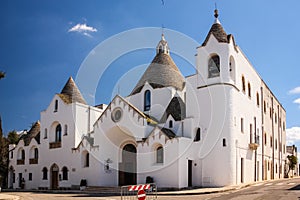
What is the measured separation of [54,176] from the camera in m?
39.4

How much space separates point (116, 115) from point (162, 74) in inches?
303

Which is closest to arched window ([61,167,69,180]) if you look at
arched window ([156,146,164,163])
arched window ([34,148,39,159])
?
arched window ([34,148,39,159])

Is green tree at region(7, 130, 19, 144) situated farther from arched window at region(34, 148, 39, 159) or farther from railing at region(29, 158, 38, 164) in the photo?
railing at region(29, 158, 38, 164)

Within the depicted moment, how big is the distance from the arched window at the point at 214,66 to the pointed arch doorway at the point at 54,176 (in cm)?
2026

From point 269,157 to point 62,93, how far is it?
1052 inches

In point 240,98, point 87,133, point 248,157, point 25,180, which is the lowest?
point 25,180

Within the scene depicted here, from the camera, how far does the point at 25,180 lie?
41812mm

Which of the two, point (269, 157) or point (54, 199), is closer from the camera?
point (54, 199)

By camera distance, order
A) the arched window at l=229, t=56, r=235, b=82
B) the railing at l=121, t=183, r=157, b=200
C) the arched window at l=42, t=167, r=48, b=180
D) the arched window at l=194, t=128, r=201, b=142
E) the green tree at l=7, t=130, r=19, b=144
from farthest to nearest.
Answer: the green tree at l=7, t=130, r=19, b=144 < the arched window at l=42, t=167, r=48, b=180 < the arched window at l=229, t=56, r=235, b=82 < the arched window at l=194, t=128, r=201, b=142 < the railing at l=121, t=183, r=157, b=200

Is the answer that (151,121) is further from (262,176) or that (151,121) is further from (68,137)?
(262,176)

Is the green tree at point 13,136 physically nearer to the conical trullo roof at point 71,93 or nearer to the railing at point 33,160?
the railing at point 33,160

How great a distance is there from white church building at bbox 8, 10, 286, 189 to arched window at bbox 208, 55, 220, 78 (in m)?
0.09

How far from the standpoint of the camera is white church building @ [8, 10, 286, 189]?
97.3 feet

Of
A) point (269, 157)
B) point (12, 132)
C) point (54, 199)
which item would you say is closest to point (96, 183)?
point (54, 199)
